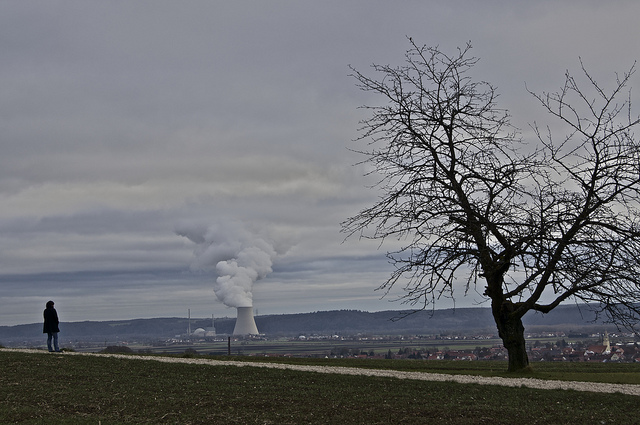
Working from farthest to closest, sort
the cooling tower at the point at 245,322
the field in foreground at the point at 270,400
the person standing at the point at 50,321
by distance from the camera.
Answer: the cooling tower at the point at 245,322 < the person standing at the point at 50,321 < the field in foreground at the point at 270,400

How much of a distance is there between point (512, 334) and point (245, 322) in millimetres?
65593

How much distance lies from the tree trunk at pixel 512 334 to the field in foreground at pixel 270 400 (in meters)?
4.44

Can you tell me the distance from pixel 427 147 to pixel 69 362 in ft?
43.8

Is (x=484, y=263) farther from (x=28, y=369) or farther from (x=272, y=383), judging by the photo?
(x=28, y=369)

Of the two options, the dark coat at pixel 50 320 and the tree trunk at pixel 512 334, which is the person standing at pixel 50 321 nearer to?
the dark coat at pixel 50 320

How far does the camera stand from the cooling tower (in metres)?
81.2

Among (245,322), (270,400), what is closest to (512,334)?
(270,400)

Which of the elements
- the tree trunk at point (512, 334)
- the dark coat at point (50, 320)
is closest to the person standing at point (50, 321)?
the dark coat at point (50, 320)

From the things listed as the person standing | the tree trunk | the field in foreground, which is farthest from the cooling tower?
the field in foreground

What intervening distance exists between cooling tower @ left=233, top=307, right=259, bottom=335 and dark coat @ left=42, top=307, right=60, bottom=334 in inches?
2165

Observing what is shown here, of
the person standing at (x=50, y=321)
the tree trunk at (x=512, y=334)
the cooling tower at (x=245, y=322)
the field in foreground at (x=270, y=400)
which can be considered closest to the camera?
the field in foreground at (x=270, y=400)

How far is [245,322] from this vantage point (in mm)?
83000

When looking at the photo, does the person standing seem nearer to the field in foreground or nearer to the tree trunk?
the field in foreground

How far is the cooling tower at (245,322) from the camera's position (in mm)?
81188
